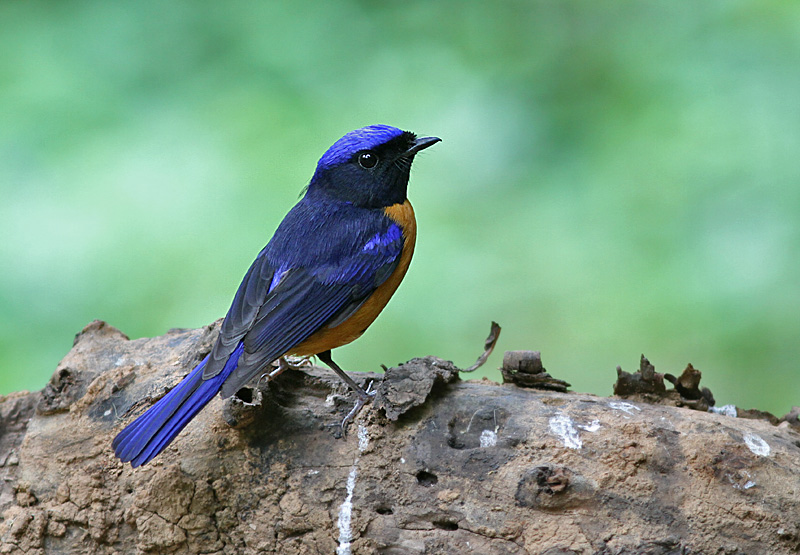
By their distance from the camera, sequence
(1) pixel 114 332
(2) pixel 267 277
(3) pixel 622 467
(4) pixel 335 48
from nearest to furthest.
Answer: (3) pixel 622 467 < (2) pixel 267 277 < (1) pixel 114 332 < (4) pixel 335 48

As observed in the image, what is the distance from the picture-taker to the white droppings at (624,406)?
129 inches

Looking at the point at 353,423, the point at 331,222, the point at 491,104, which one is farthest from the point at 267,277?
the point at 491,104

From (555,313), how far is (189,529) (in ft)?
9.35

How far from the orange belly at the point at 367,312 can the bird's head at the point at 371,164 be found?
91 millimetres

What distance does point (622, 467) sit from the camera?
120 inches

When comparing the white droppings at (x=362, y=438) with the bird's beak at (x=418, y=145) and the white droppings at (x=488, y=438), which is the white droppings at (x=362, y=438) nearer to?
the white droppings at (x=488, y=438)

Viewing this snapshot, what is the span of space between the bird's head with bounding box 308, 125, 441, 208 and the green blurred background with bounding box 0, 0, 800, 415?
1.56 meters

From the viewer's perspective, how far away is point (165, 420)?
10.1ft

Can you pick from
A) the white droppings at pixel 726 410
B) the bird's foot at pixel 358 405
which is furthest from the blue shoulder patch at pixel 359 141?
the white droppings at pixel 726 410

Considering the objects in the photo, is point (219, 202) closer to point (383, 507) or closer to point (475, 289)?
point (475, 289)

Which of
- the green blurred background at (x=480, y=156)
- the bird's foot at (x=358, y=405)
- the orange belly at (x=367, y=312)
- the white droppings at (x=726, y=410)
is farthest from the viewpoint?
the green blurred background at (x=480, y=156)

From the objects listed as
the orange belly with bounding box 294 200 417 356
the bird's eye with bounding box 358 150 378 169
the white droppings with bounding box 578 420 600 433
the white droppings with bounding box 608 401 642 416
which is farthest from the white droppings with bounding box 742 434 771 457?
the bird's eye with bounding box 358 150 378 169

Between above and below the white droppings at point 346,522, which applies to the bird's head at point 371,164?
above

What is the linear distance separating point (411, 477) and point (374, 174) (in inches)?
52.9
